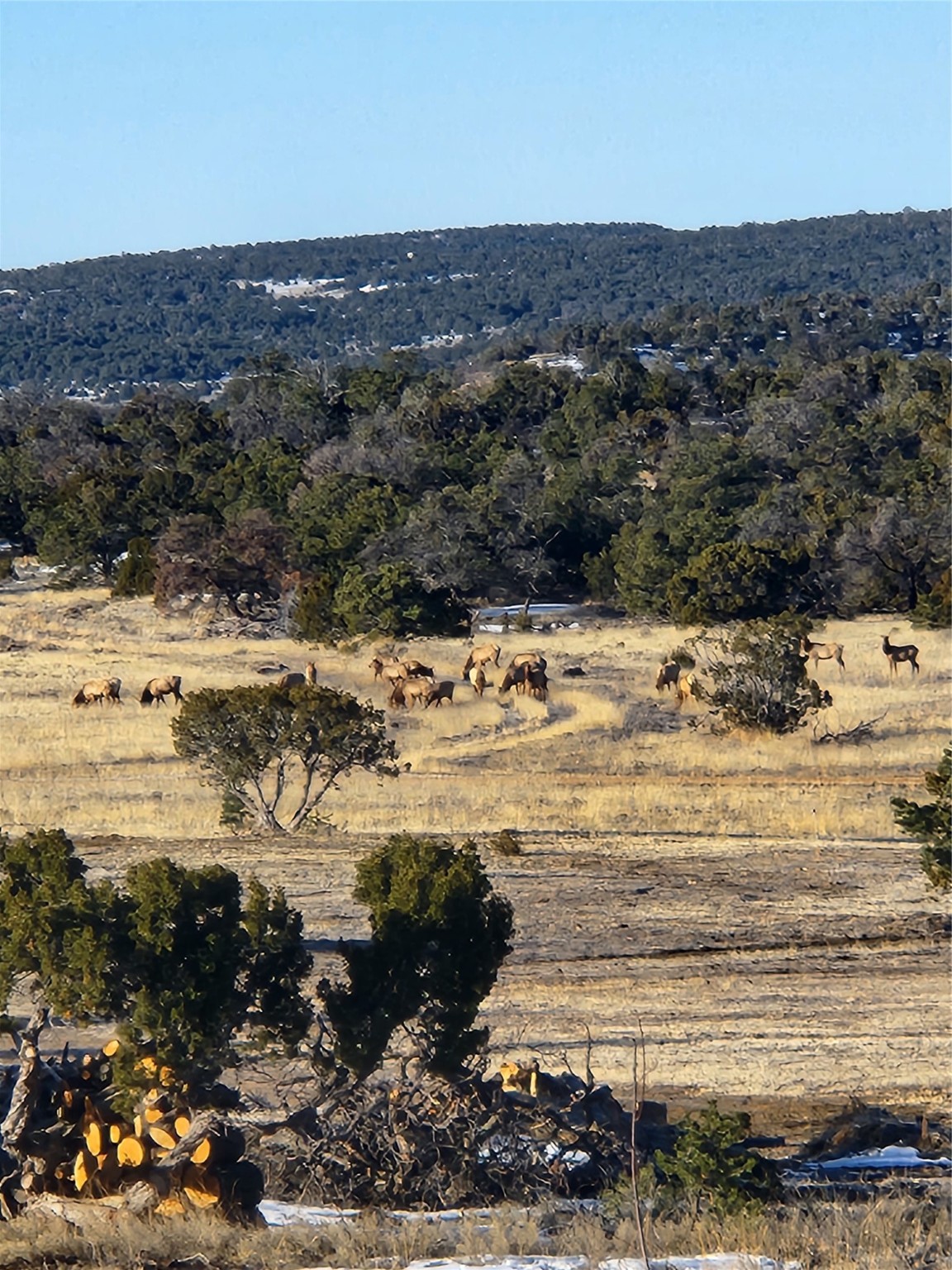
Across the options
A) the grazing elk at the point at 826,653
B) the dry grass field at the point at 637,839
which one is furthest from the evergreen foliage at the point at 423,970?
the grazing elk at the point at 826,653

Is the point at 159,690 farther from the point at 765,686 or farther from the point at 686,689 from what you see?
the point at 765,686

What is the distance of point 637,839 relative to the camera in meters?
17.5

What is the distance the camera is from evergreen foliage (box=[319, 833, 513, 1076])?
8.55m

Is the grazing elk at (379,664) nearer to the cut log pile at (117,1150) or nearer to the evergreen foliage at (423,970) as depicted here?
the evergreen foliage at (423,970)

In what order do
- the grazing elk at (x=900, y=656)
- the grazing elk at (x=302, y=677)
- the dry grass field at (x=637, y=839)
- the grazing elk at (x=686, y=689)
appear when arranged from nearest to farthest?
the dry grass field at (x=637, y=839), the grazing elk at (x=686, y=689), the grazing elk at (x=302, y=677), the grazing elk at (x=900, y=656)

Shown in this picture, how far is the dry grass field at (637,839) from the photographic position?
11234 millimetres

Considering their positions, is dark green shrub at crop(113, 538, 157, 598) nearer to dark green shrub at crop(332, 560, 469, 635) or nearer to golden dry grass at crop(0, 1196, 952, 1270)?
dark green shrub at crop(332, 560, 469, 635)

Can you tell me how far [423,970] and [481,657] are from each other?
20228mm

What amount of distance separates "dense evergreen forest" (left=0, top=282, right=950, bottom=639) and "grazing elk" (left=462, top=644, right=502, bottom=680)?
12.5ft

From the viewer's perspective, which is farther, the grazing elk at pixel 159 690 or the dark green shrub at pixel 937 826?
the grazing elk at pixel 159 690

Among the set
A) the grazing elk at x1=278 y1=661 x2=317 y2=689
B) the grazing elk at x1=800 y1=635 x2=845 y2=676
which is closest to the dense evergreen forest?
the grazing elk at x1=278 y1=661 x2=317 y2=689

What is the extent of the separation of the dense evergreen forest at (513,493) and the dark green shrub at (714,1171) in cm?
2509

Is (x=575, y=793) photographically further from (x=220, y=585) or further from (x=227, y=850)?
(x=220, y=585)

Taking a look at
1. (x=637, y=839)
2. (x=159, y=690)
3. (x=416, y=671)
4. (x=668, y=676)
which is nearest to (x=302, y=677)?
(x=416, y=671)
